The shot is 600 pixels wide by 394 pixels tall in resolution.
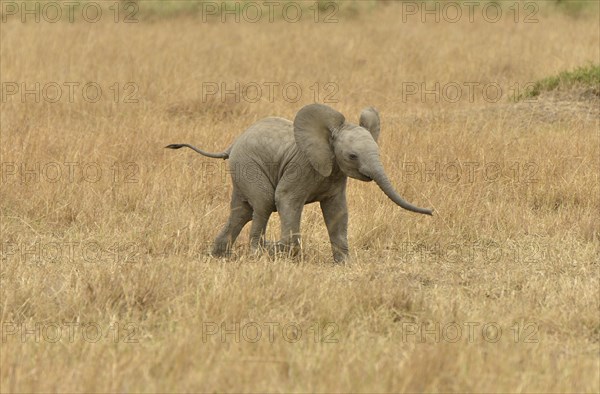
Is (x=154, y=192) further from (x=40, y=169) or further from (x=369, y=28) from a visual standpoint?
(x=369, y=28)

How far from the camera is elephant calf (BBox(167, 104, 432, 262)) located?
229 inches

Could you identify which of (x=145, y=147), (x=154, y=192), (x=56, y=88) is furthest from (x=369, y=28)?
(x=154, y=192)

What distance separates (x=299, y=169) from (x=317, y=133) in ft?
0.80

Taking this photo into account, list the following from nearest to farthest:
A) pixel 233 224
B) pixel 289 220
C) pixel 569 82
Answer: pixel 289 220
pixel 233 224
pixel 569 82

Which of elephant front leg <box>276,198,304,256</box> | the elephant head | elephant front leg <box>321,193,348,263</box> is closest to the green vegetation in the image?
elephant front leg <box>321,193,348,263</box>

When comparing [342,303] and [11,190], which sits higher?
[342,303]

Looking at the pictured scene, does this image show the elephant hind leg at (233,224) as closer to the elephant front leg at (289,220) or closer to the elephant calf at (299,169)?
the elephant calf at (299,169)

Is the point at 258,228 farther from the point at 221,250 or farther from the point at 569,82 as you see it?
the point at 569,82

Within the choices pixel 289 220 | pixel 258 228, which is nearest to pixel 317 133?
pixel 289 220

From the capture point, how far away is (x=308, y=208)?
781 cm

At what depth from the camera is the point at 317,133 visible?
5.95 m

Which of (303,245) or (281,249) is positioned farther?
(303,245)

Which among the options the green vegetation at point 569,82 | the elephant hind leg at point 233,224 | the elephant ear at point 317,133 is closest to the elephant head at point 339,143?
the elephant ear at point 317,133

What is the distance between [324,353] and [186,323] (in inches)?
31.7
